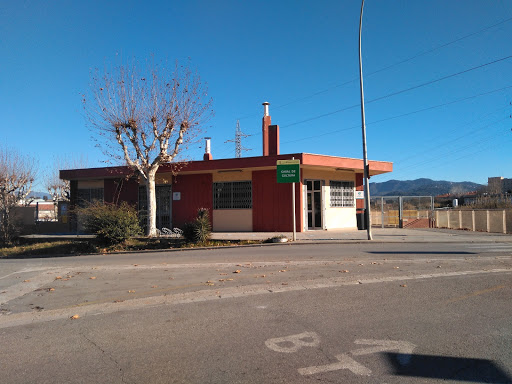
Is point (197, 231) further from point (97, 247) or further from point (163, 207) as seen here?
point (163, 207)

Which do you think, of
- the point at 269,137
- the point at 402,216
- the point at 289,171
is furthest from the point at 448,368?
the point at 402,216

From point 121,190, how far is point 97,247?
350 inches

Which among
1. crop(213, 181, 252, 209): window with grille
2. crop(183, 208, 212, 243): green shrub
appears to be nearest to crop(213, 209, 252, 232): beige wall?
crop(213, 181, 252, 209): window with grille

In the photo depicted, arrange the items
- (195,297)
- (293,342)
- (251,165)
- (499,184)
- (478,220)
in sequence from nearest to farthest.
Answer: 1. (293,342)
2. (195,297)
3. (251,165)
4. (478,220)
5. (499,184)

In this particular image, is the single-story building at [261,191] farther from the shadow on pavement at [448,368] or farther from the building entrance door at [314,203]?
the shadow on pavement at [448,368]

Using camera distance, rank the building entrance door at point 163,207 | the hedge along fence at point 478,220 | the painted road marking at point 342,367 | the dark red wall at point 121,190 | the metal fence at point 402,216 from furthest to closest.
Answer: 1. the dark red wall at point 121,190
2. the metal fence at point 402,216
3. the building entrance door at point 163,207
4. the hedge along fence at point 478,220
5. the painted road marking at point 342,367

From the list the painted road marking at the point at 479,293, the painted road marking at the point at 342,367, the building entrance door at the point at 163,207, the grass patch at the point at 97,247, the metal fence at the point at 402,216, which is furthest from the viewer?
the metal fence at the point at 402,216

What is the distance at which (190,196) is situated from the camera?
22875 millimetres

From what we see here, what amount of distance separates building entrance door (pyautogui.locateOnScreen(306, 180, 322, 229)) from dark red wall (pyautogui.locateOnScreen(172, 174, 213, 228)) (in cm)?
554

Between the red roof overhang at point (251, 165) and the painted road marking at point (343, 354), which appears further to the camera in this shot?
the red roof overhang at point (251, 165)

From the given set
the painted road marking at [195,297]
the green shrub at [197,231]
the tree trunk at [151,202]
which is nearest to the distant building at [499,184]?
the green shrub at [197,231]

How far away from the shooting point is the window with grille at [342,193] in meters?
21.8

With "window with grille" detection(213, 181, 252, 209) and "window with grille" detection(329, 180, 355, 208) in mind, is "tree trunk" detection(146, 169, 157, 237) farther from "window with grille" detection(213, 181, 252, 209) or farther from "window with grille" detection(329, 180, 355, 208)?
"window with grille" detection(329, 180, 355, 208)

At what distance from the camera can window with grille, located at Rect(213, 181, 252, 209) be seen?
21422mm
